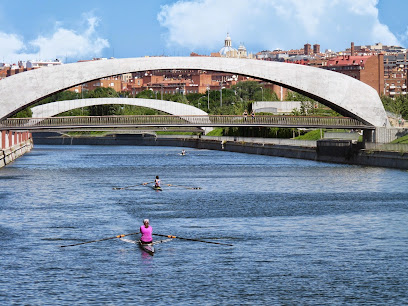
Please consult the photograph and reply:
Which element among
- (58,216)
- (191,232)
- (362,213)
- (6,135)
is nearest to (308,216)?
(362,213)

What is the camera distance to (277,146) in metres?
104

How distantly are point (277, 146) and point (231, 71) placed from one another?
21.7 metres

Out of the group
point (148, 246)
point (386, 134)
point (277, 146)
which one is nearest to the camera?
point (148, 246)

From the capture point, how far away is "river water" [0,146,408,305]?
94.2ft

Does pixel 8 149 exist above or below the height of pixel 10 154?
above

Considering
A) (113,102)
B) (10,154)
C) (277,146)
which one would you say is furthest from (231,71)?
(113,102)

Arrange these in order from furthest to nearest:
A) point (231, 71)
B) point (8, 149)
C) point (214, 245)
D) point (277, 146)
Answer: point (277, 146)
point (8, 149)
point (231, 71)
point (214, 245)

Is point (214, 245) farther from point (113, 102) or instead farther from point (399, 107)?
point (113, 102)

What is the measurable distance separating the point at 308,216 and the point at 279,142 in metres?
60.6

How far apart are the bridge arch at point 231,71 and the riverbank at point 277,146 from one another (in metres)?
3.81

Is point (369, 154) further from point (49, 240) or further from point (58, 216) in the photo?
point (49, 240)

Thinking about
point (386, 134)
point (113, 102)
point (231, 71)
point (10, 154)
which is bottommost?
point (10, 154)

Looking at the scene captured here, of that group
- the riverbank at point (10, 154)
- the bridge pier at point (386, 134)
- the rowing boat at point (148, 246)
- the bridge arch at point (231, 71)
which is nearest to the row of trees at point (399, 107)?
the bridge arch at point (231, 71)

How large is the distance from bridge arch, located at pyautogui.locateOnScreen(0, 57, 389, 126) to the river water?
1529 cm
